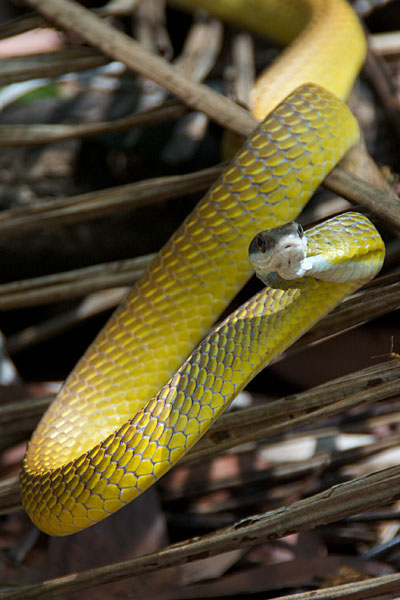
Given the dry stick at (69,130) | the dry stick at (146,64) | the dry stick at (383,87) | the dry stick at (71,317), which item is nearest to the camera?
the dry stick at (146,64)

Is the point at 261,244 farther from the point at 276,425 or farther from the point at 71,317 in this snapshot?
the point at 71,317

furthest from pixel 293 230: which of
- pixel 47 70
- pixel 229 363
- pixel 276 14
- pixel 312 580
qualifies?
pixel 276 14

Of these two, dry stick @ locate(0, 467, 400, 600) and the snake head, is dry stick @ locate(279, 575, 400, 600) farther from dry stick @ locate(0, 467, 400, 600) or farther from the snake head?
the snake head

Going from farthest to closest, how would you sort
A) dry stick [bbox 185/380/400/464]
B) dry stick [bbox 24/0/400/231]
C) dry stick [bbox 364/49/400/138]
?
dry stick [bbox 364/49/400/138]
dry stick [bbox 24/0/400/231]
dry stick [bbox 185/380/400/464]

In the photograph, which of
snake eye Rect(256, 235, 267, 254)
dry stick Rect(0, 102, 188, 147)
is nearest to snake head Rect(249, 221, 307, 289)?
snake eye Rect(256, 235, 267, 254)

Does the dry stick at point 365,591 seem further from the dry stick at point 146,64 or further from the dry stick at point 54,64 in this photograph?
the dry stick at point 54,64

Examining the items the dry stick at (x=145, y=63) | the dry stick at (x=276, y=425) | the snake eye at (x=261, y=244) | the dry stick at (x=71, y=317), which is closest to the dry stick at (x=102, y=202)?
the dry stick at (x=145, y=63)

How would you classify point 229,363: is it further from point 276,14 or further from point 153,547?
point 276,14
